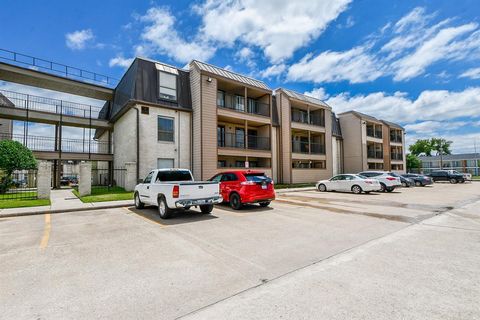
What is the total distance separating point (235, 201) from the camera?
10.9 m

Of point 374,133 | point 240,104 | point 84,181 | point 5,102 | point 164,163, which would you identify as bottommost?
point 84,181

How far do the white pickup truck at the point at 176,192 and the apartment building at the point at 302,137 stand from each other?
1621 cm

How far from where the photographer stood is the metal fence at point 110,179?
65.3 feet

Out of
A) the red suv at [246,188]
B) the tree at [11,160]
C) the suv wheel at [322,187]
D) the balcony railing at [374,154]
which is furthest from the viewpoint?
the balcony railing at [374,154]

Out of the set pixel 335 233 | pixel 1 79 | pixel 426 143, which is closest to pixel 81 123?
pixel 1 79

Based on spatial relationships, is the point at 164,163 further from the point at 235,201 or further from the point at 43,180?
the point at 235,201

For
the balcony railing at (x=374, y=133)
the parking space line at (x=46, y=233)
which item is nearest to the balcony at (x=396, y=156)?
the balcony railing at (x=374, y=133)

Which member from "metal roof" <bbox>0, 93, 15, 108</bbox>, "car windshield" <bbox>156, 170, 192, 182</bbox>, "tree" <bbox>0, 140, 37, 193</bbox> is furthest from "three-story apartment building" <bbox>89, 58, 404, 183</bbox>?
"car windshield" <bbox>156, 170, 192, 182</bbox>

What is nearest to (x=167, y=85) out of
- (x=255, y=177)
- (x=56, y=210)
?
(x=56, y=210)

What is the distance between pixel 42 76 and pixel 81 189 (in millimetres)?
11062

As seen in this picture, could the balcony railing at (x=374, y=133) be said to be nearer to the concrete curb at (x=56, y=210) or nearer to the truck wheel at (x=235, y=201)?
the truck wheel at (x=235, y=201)

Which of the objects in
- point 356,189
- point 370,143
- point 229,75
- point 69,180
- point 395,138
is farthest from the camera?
point 395,138

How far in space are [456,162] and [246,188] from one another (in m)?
100.0

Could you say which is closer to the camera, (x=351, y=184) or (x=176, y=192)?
(x=176, y=192)
